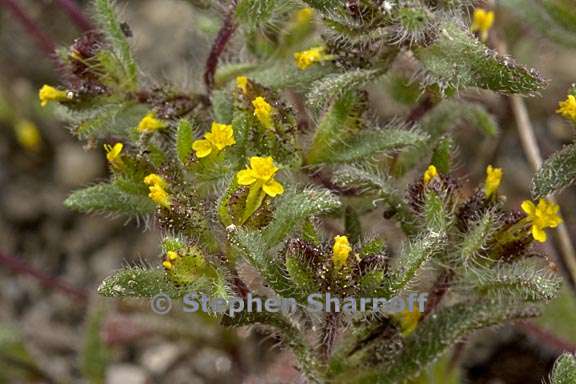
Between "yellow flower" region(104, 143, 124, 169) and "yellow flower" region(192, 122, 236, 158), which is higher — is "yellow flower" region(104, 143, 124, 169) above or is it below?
above

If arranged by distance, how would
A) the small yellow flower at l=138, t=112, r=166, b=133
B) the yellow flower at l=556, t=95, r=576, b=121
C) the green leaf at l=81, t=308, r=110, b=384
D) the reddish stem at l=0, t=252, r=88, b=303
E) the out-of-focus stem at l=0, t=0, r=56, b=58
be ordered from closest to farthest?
1. the yellow flower at l=556, t=95, r=576, b=121
2. the small yellow flower at l=138, t=112, r=166, b=133
3. the green leaf at l=81, t=308, r=110, b=384
4. the reddish stem at l=0, t=252, r=88, b=303
5. the out-of-focus stem at l=0, t=0, r=56, b=58

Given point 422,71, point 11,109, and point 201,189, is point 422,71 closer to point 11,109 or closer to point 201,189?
point 201,189

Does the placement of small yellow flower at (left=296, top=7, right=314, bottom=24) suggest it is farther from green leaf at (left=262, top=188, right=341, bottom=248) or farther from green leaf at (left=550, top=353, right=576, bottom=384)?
green leaf at (left=550, top=353, right=576, bottom=384)

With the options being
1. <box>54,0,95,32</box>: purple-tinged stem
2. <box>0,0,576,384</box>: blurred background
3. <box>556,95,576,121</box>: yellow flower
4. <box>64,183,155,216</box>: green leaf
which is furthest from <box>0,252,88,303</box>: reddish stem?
<box>556,95,576,121</box>: yellow flower

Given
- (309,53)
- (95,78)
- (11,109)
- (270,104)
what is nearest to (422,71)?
(309,53)

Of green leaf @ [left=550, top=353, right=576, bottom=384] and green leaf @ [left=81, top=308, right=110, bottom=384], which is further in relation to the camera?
green leaf @ [left=81, top=308, right=110, bottom=384]

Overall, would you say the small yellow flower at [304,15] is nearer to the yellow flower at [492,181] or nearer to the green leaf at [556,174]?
the yellow flower at [492,181]
